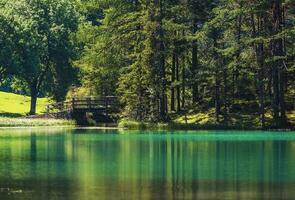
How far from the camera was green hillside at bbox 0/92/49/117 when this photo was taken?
109000 mm

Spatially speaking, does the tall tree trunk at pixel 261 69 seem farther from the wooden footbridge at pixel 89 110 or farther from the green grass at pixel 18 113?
the green grass at pixel 18 113

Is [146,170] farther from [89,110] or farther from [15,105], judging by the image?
[15,105]

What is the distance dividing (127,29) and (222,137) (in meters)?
28.6

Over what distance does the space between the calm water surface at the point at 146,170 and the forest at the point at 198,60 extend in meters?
22.3

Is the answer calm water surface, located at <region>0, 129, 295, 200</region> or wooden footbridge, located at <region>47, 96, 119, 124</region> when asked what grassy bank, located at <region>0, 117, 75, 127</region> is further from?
calm water surface, located at <region>0, 129, 295, 200</region>

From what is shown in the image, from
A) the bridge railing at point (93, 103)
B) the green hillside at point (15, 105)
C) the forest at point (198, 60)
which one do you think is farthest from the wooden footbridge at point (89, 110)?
the green hillside at point (15, 105)

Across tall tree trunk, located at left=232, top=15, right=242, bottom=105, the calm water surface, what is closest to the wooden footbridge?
tall tree trunk, located at left=232, top=15, right=242, bottom=105

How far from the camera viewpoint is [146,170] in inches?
1320

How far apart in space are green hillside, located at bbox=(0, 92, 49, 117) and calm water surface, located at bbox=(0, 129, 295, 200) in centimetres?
5334

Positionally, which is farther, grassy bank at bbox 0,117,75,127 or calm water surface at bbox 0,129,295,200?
grassy bank at bbox 0,117,75,127

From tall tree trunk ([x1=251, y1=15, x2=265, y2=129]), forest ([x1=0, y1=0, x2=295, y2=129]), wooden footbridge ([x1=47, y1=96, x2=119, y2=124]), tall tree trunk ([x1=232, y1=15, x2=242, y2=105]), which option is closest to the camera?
tall tree trunk ([x1=251, y1=15, x2=265, y2=129])

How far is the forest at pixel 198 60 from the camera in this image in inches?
3012

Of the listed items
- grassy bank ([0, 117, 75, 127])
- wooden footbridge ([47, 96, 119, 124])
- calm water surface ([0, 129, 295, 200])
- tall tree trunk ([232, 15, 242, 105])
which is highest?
tall tree trunk ([232, 15, 242, 105])

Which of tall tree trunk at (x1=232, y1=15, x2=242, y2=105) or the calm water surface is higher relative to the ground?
tall tree trunk at (x1=232, y1=15, x2=242, y2=105)
